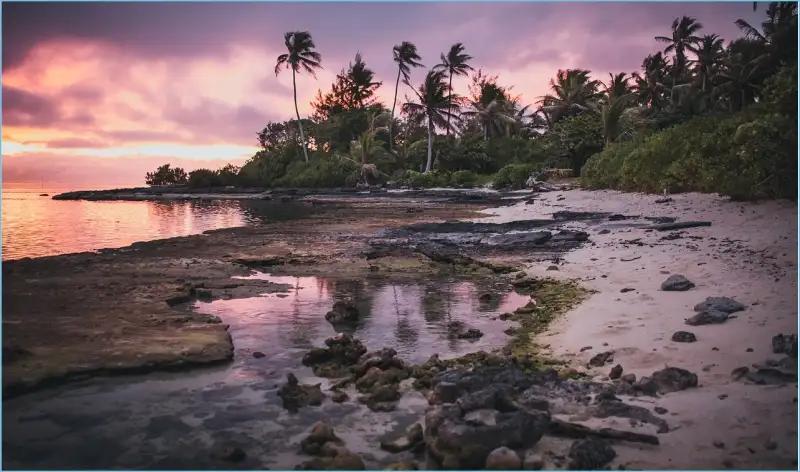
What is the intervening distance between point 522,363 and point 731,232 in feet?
28.5

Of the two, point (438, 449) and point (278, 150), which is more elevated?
point (278, 150)

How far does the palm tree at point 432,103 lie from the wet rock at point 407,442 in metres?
50.5

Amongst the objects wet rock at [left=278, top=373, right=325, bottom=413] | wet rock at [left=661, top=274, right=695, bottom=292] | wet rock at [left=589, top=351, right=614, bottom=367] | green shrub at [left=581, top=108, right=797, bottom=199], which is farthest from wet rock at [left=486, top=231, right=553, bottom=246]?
wet rock at [left=278, top=373, right=325, bottom=413]

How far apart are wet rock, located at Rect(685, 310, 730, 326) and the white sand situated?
4.4 inches

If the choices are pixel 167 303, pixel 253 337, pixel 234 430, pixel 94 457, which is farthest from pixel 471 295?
pixel 94 457

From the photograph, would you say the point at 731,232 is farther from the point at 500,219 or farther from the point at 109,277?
the point at 109,277

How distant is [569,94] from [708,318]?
4785 centimetres

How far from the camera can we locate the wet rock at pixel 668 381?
471 centimetres

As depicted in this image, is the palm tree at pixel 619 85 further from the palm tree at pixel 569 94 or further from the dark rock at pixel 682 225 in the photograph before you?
the dark rock at pixel 682 225

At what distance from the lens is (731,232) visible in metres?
12.1

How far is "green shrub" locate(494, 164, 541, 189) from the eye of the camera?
145 feet

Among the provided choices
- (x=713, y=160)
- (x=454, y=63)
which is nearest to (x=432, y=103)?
(x=454, y=63)

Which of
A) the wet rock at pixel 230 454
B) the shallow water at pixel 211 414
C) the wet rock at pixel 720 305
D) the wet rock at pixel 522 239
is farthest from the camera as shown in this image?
the wet rock at pixel 522 239

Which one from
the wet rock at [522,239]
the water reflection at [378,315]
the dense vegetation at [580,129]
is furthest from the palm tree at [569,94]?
the water reflection at [378,315]
